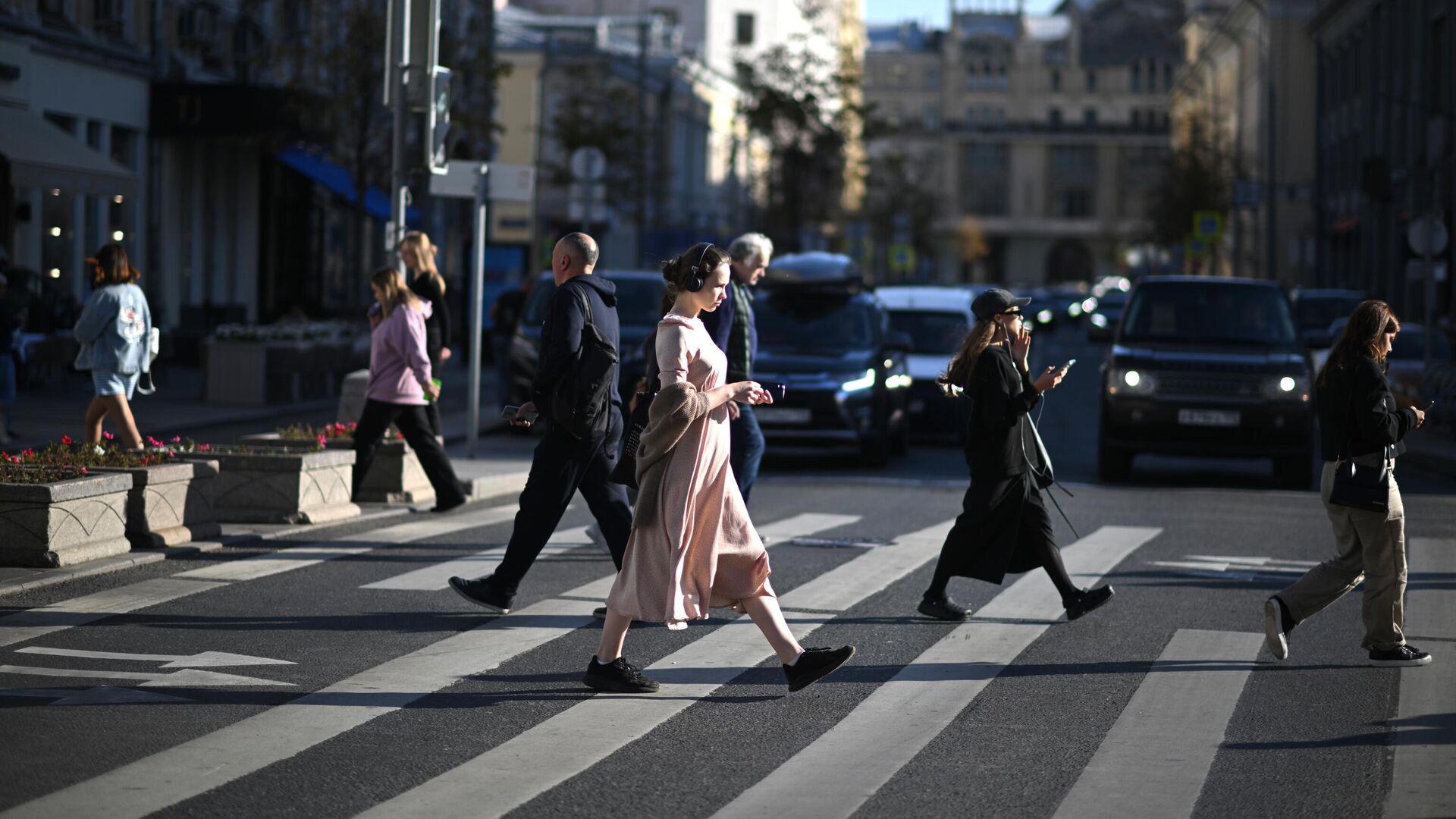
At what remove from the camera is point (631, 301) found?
921 inches

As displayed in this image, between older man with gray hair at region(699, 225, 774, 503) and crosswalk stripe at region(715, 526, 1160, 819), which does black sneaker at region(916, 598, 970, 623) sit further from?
older man with gray hair at region(699, 225, 774, 503)

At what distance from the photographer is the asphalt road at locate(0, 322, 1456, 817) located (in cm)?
631

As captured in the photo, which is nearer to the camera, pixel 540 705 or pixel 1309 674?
pixel 540 705

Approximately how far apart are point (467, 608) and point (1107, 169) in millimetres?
145294

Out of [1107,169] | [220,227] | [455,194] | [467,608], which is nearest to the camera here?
[467,608]

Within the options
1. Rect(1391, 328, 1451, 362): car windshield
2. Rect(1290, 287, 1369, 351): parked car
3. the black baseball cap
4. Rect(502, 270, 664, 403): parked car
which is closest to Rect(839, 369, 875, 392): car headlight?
Rect(502, 270, 664, 403): parked car

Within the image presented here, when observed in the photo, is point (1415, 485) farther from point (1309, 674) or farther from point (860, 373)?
point (1309, 674)

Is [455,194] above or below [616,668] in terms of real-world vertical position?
above

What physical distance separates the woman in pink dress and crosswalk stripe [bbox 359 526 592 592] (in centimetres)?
273

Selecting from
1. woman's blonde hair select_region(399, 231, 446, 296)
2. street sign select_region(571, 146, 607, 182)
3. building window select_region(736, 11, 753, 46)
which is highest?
building window select_region(736, 11, 753, 46)

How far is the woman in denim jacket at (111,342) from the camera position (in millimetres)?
14422

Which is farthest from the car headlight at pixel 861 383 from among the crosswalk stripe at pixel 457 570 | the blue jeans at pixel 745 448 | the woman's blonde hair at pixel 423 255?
the blue jeans at pixel 745 448

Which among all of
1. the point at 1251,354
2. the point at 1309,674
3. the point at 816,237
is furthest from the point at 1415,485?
the point at 816,237

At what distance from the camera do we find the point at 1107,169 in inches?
5955
